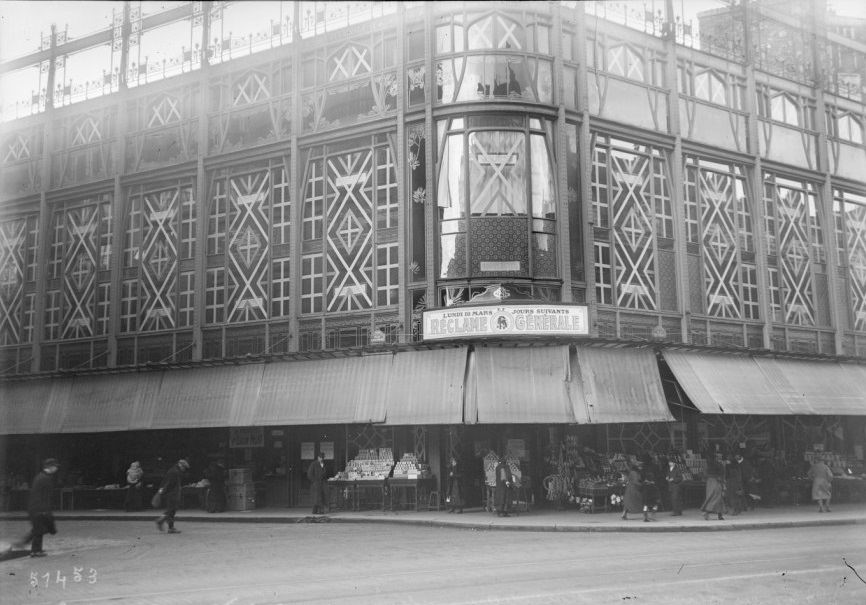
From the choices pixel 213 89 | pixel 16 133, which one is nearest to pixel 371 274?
pixel 213 89

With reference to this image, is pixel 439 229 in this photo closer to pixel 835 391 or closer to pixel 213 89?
pixel 213 89

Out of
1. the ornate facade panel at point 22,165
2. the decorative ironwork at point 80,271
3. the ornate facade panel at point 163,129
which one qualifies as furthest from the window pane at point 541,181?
the ornate facade panel at point 22,165

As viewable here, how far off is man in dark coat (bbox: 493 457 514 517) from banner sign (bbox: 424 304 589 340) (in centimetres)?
393

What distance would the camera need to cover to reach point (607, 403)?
2772 centimetres

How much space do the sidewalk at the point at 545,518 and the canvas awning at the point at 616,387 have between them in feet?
9.76

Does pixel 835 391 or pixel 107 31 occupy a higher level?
pixel 107 31

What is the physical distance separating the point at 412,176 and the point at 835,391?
18013 mm

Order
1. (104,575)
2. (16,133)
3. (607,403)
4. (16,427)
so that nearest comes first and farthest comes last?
(104,575)
(607,403)
(16,427)
(16,133)

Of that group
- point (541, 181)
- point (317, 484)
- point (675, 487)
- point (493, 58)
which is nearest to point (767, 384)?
point (675, 487)

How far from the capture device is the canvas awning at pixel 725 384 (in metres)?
29.8

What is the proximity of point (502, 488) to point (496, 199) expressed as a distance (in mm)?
8988

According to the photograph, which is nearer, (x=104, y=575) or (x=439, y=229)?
(x=104, y=575)

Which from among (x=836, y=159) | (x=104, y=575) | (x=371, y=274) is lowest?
(x=104, y=575)

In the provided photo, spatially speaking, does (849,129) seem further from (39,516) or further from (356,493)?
(39,516)
